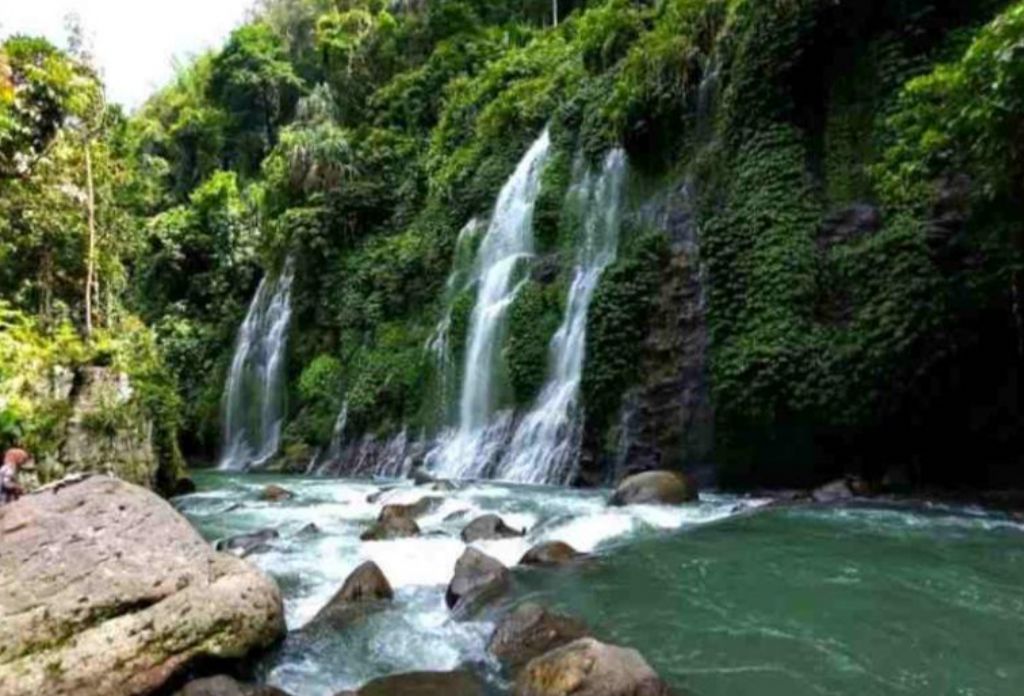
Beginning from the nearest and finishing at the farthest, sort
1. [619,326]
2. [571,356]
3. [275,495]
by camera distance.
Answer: [619,326] → [275,495] → [571,356]

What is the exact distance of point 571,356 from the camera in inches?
A: 697

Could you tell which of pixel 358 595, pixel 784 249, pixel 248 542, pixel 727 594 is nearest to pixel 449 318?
pixel 784 249

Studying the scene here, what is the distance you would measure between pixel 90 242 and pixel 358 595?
13.8 meters

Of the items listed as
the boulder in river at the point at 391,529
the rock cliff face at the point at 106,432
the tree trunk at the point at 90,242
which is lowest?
the boulder in river at the point at 391,529

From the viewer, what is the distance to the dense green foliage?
12578 mm

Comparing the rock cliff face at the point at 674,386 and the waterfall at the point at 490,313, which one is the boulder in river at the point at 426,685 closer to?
the rock cliff face at the point at 674,386

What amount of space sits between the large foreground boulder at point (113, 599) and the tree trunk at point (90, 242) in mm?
11756

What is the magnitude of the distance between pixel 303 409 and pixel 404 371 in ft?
17.2

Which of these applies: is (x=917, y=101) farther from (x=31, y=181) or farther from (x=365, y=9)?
(x=365, y=9)

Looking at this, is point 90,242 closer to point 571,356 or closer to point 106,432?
point 106,432

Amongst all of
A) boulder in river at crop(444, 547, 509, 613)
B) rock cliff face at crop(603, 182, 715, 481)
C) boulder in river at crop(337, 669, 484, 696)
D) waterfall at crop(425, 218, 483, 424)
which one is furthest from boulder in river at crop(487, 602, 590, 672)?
waterfall at crop(425, 218, 483, 424)

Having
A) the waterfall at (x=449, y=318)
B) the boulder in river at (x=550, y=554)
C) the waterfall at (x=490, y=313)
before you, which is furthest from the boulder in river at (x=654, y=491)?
the waterfall at (x=449, y=318)

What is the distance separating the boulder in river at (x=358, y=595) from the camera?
A: 766 centimetres

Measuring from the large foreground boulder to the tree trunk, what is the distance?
11.8m
